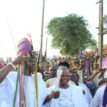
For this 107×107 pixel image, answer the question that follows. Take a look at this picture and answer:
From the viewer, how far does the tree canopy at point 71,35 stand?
71.1 feet

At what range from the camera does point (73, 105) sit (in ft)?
7.63

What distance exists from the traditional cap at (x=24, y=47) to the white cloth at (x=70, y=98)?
0.75 meters

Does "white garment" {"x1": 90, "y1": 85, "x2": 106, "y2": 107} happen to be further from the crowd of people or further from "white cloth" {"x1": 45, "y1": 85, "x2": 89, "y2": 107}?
"white cloth" {"x1": 45, "y1": 85, "x2": 89, "y2": 107}

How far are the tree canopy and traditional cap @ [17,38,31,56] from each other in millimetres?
19617

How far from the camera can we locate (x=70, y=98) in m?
2.36

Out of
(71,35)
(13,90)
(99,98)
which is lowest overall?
(99,98)

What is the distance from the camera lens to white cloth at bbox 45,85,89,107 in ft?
7.52

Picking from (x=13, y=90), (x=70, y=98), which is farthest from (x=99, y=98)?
(x=13, y=90)

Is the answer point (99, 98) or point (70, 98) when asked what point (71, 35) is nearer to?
point (99, 98)

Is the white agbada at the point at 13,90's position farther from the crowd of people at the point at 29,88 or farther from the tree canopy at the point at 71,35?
the tree canopy at the point at 71,35

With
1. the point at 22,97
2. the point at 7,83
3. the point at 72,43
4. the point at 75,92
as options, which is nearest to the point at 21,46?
the point at 7,83

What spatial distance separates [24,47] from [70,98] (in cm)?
96

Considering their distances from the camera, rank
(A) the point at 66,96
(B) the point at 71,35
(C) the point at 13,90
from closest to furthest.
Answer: (C) the point at 13,90, (A) the point at 66,96, (B) the point at 71,35

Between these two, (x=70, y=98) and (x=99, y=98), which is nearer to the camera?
(x=70, y=98)
